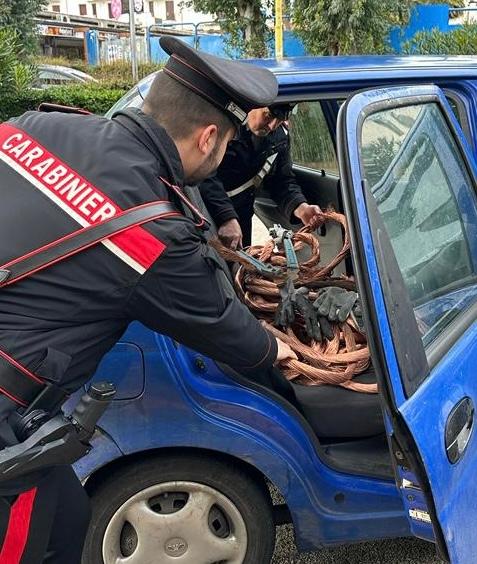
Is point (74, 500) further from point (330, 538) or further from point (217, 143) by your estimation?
point (217, 143)

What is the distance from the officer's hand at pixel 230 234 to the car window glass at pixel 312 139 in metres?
0.75

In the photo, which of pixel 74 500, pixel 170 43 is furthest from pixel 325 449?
pixel 170 43

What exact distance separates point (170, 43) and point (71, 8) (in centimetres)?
6146

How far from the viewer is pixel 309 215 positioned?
3.27m

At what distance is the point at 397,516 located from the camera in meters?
2.03

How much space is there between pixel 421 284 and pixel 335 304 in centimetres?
63

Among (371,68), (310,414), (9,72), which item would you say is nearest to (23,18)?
(9,72)

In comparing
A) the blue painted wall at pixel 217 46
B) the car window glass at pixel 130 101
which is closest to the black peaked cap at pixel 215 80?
the car window glass at pixel 130 101

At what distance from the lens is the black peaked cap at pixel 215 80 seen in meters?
1.46

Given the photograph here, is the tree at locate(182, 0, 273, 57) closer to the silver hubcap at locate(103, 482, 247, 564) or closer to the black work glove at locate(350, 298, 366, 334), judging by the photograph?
the black work glove at locate(350, 298, 366, 334)

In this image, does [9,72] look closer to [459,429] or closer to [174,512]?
[174,512]

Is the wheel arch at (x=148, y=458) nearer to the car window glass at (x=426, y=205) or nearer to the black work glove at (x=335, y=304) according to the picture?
the black work glove at (x=335, y=304)

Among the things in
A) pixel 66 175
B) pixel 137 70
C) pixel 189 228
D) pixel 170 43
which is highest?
pixel 170 43

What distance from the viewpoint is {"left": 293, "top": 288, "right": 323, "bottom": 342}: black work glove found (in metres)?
2.33
